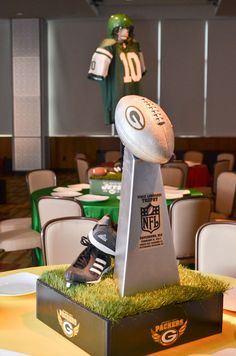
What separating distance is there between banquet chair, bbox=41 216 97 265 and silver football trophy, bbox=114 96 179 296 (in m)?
1.31

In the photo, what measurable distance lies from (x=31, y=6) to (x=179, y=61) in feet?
9.96

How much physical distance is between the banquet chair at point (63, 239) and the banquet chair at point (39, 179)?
2552 millimetres

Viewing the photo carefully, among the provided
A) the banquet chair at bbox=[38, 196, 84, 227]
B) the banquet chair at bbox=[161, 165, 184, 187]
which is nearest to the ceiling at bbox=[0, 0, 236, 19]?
the banquet chair at bbox=[161, 165, 184, 187]

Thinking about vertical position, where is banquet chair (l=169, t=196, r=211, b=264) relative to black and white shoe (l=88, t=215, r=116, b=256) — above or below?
below

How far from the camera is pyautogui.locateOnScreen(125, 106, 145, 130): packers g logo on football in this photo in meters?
1.50

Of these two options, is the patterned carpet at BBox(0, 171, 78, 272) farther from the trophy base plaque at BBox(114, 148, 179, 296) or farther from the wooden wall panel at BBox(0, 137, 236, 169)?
the trophy base plaque at BBox(114, 148, 179, 296)

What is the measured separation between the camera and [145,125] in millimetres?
1504

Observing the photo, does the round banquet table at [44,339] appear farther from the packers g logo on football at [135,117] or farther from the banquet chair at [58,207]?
the banquet chair at [58,207]

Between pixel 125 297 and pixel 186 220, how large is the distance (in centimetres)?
241

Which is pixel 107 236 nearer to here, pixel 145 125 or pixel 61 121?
pixel 145 125

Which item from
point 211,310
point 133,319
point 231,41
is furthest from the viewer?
point 231,41

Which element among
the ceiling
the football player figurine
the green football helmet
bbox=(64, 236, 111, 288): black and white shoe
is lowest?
bbox=(64, 236, 111, 288): black and white shoe

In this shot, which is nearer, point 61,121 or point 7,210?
point 7,210

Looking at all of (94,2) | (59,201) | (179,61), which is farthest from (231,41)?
(59,201)
